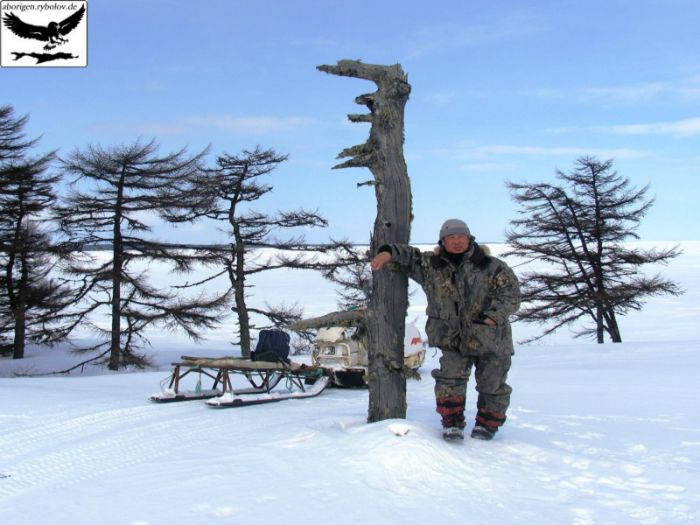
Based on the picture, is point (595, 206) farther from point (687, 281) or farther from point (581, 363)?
point (687, 281)

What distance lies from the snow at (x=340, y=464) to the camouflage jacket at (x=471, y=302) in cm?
75

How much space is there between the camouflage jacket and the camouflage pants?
9cm

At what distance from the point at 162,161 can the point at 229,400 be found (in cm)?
2029

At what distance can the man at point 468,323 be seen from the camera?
500 centimetres

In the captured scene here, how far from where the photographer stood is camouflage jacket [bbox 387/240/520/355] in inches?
196

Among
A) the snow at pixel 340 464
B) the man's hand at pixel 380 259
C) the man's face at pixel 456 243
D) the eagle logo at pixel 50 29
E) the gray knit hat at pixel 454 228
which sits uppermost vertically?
the eagle logo at pixel 50 29

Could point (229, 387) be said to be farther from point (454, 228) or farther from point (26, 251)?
point (26, 251)

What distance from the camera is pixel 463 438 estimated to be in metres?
4.93

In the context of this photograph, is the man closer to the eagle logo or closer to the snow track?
the snow track

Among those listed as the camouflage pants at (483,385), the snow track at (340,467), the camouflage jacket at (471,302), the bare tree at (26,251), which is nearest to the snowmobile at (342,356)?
the snow track at (340,467)

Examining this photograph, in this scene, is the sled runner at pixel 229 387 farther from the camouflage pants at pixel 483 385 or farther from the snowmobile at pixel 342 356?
the camouflage pants at pixel 483 385

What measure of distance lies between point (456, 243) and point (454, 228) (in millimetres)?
131

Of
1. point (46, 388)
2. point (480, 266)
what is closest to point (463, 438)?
point (480, 266)

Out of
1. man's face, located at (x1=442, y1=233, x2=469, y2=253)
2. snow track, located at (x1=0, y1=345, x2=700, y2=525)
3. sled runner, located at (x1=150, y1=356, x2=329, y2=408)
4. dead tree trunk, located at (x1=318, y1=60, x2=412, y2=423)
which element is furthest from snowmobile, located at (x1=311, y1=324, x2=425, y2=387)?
man's face, located at (x1=442, y1=233, x2=469, y2=253)
